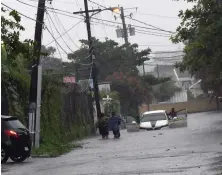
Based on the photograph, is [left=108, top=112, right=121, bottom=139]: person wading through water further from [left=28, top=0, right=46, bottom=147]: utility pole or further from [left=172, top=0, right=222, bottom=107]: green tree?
[left=28, top=0, right=46, bottom=147]: utility pole

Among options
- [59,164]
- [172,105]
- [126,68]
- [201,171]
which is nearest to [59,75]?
[59,164]

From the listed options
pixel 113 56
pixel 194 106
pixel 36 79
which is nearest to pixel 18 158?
pixel 36 79

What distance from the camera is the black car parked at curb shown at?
67.1 feet

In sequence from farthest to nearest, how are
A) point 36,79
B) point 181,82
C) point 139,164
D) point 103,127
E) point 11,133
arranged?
Answer: point 181,82 < point 103,127 < point 36,79 < point 11,133 < point 139,164

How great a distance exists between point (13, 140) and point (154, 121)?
24.0 m

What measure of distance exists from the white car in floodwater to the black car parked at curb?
2283 cm

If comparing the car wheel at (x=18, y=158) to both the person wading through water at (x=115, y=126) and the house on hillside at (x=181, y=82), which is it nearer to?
the person wading through water at (x=115, y=126)

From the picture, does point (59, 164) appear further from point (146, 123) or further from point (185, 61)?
point (146, 123)

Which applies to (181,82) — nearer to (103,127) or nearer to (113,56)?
(113,56)

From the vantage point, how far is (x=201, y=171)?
48.8 ft

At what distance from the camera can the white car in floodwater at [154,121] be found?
43.4 meters

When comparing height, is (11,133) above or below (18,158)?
above

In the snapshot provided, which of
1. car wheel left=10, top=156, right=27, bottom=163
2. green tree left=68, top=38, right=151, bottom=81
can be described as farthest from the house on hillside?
car wheel left=10, top=156, right=27, bottom=163

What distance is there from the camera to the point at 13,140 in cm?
2056
